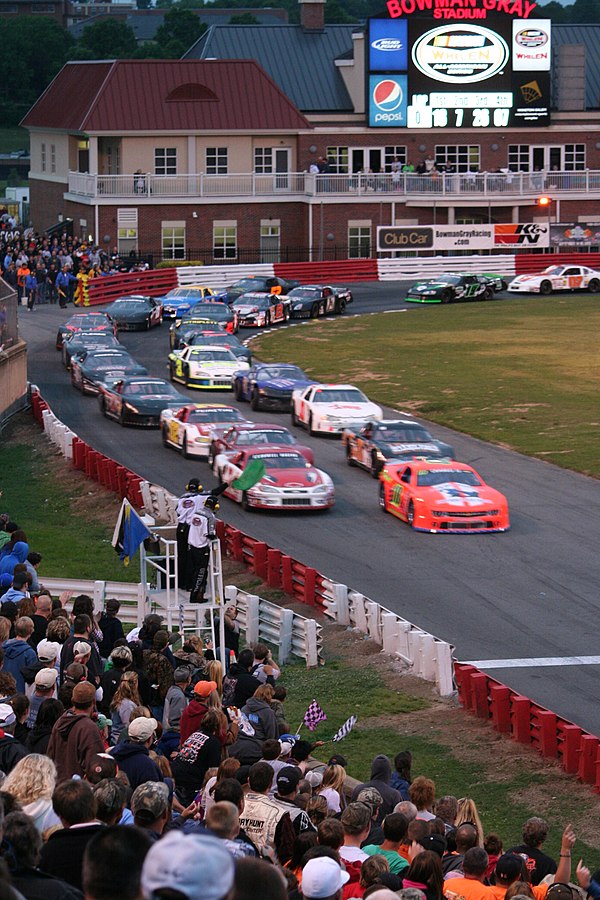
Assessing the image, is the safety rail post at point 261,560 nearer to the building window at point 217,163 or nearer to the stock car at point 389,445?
the stock car at point 389,445

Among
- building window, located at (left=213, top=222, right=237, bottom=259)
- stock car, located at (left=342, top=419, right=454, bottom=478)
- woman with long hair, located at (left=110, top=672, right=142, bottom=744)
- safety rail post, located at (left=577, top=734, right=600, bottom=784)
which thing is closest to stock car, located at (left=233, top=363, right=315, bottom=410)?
stock car, located at (left=342, top=419, right=454, bottom=478)

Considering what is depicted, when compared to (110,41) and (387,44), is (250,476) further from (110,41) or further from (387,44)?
(110,41)

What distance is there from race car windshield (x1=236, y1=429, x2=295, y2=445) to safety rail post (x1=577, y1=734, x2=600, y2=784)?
17078 millimetres

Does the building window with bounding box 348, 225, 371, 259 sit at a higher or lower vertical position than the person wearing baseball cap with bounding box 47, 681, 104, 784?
higher

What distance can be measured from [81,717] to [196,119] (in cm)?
6820

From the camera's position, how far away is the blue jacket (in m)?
12.6

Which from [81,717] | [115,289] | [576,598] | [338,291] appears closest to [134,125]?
[115,289]

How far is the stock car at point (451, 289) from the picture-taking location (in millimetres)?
65812

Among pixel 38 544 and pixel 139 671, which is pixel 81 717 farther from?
pixel 38 544

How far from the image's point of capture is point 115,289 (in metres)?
64.9

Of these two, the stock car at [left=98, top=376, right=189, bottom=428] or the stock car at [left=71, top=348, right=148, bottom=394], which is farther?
the stock car at [left=71, top=348, right=148, bottom=394]

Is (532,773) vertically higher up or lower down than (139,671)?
lower down

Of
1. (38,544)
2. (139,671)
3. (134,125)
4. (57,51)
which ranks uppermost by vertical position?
(57,51)

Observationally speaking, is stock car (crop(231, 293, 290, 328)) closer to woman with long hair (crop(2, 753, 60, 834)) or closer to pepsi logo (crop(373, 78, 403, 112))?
pepsi logo (crop(373, 78, 403, 112))
